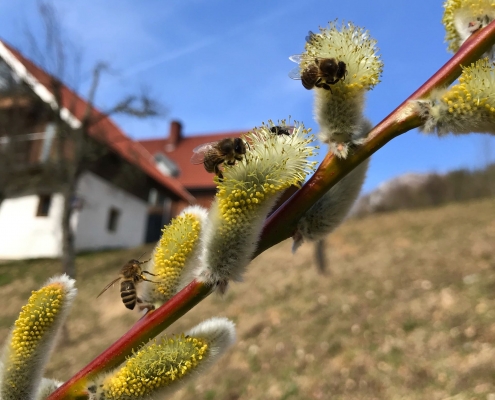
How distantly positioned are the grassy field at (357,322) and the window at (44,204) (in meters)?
3.73

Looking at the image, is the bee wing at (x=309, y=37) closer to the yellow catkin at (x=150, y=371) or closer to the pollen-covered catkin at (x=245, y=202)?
the pollen-covered catkin at (x=245, y=202)

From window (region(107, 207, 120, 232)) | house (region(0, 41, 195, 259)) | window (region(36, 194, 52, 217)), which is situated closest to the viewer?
house (region(0, 41, 195, 259))

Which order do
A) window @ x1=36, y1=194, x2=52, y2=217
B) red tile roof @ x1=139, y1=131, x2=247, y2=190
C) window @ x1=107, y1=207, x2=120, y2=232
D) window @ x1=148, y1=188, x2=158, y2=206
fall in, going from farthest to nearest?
red tile roof @ x1=139, y1=131, x2=247, y2=190
window @ x1=148, y1=188, x2=158, y2=206
window @ x1=107, y1=207, x2=120, y2=232
window @ x1=36, y1=194, x2=52, y2=217

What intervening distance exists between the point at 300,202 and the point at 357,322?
6.75 m

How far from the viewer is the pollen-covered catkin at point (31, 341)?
2.58 ft

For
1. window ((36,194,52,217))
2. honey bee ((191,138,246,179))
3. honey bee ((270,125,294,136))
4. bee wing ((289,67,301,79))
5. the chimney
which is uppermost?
the chimney

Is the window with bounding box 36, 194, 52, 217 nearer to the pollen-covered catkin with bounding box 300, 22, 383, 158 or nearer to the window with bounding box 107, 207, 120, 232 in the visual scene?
the window with bounding box 107, 207, 120, 232

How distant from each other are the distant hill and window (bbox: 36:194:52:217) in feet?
40.7

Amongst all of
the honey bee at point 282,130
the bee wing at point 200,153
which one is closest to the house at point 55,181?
the bee wing at point 200,153

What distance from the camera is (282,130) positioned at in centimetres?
77

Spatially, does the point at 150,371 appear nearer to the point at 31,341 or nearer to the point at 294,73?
the point at 31,341

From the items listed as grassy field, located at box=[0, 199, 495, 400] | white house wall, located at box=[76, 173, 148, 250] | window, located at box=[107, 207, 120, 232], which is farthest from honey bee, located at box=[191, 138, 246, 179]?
window, located at box=[107, 207, 120, 232]

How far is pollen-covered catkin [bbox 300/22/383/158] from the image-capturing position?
0.71 m

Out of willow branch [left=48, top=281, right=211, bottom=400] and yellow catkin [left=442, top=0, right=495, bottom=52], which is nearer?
willow branch [left=48, top=281, right=211, bottom=400]
